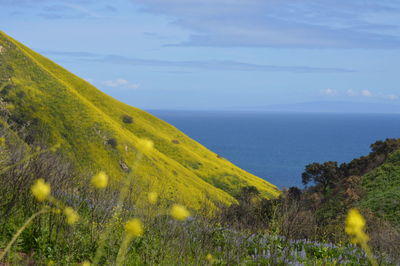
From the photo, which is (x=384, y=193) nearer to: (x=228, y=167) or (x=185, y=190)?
(x=185, y=190)

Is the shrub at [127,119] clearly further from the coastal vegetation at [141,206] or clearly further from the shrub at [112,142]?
the shrub at [112,142]

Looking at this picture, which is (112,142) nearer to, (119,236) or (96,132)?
(96,132)

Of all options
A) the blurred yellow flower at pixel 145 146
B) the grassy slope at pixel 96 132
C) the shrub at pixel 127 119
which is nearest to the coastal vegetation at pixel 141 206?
the blurred yellow flower at pixel 145 146

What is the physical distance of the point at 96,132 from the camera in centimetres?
6206

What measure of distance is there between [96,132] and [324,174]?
36111 millimetres

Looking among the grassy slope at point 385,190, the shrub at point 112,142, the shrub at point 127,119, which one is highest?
the shrub at point 127,119

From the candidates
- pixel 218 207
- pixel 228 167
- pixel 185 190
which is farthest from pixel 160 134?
pixel 218 207

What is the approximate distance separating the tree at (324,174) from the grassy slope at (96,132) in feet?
35.4

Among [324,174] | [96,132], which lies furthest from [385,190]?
[96,132]

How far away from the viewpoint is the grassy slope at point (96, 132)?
57.0 m

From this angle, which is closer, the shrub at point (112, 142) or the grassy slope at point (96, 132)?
the grassy slope at point (96, 132)

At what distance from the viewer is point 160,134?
291 feet

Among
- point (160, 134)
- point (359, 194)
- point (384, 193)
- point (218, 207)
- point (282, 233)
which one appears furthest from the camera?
point (160, 134)

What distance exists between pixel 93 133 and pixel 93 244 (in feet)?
184
